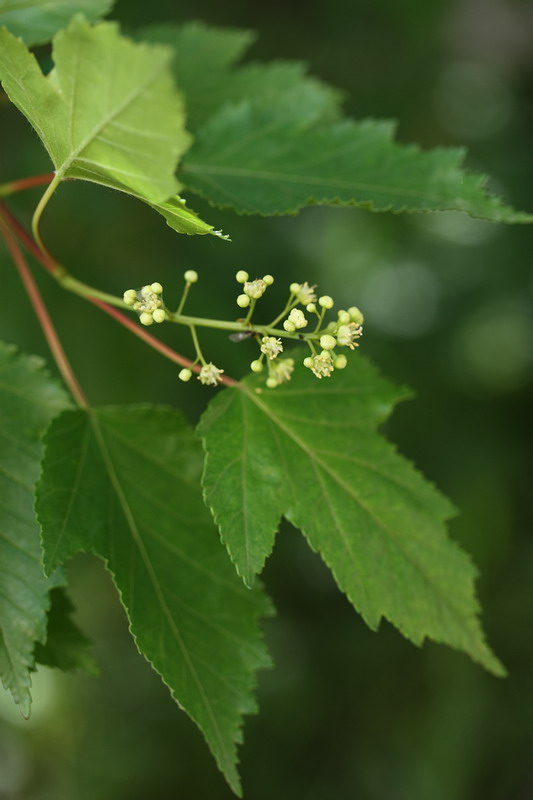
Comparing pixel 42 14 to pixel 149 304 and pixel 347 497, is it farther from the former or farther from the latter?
pixel 347 497

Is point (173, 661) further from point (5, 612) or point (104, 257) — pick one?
point (104, 257)

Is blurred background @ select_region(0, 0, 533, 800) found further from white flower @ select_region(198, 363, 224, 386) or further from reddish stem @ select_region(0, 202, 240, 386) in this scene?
white flower @ select_region(198, 363, 224, 386)

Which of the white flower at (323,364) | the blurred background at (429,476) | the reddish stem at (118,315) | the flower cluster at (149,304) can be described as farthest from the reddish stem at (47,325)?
the blurred background at (429,476)

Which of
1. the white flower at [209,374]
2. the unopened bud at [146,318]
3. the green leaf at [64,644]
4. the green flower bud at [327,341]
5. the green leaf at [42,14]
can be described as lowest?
the green leaf at [64,644]

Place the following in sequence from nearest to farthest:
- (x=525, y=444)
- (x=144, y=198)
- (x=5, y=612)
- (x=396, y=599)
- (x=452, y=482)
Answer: (x=144, y=198)
(x=5, y=612)
(x=396, y=599)
(x=452, y=482)
(x=525, y=444)

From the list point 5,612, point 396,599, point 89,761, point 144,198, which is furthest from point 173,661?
point 89,761

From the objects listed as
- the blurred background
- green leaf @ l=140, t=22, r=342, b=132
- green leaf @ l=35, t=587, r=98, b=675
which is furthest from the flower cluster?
the blurred background

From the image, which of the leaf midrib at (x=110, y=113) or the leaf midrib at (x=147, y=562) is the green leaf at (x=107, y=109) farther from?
the leaf midrib at (x=147, y=562)
